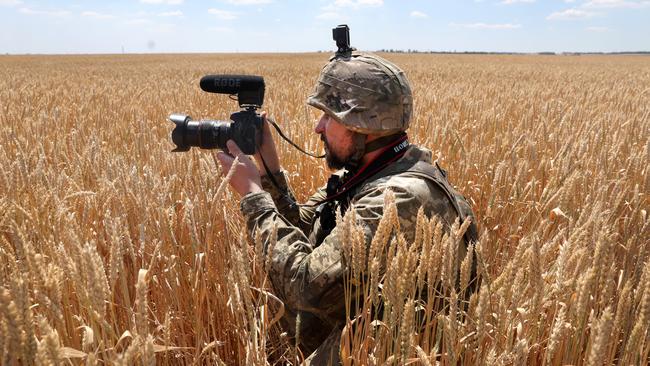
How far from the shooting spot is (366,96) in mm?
1766

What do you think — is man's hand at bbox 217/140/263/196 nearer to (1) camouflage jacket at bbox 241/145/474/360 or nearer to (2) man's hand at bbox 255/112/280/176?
(1) camouflage jacket at bbox 241/145/474/360

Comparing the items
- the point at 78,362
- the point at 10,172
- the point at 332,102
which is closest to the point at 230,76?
the point at 332,102

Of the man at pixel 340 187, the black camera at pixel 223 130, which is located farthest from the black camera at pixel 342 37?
the black camera at pixel 223 130

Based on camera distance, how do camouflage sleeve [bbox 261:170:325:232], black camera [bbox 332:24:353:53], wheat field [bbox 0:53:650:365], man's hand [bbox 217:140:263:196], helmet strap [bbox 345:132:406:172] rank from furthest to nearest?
1. camouflage sleeve [bbox 261:170:325:232]
2. black camera [bbox 332:24:353:53]
3. helmet strap [bbox 345:132:406:172]
4. man's hand [bbox 217:140:263:196]
5. wheat field [bbox 0:53:650:365]

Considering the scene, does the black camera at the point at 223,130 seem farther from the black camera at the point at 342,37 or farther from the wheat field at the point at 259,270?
the black camera at the point at 342,37

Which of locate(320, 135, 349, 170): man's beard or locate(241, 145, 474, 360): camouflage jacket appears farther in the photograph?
locate(320, 135, 349, 170): man's beard

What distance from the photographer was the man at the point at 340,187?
1418mm

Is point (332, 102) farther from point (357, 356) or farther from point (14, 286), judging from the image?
point (14, 286)

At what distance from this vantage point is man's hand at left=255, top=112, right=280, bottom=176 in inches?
79.5

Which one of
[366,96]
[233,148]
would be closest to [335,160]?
[366,96]

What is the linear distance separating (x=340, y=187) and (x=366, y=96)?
382 millimetres

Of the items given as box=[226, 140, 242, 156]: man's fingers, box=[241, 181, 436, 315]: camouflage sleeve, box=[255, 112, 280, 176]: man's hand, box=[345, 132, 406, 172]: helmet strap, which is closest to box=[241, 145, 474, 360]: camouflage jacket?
box=[241, 181, 436, 315]: camouflage sleeve

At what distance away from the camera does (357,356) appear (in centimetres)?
105

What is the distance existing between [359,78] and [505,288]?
1084 millimetres
